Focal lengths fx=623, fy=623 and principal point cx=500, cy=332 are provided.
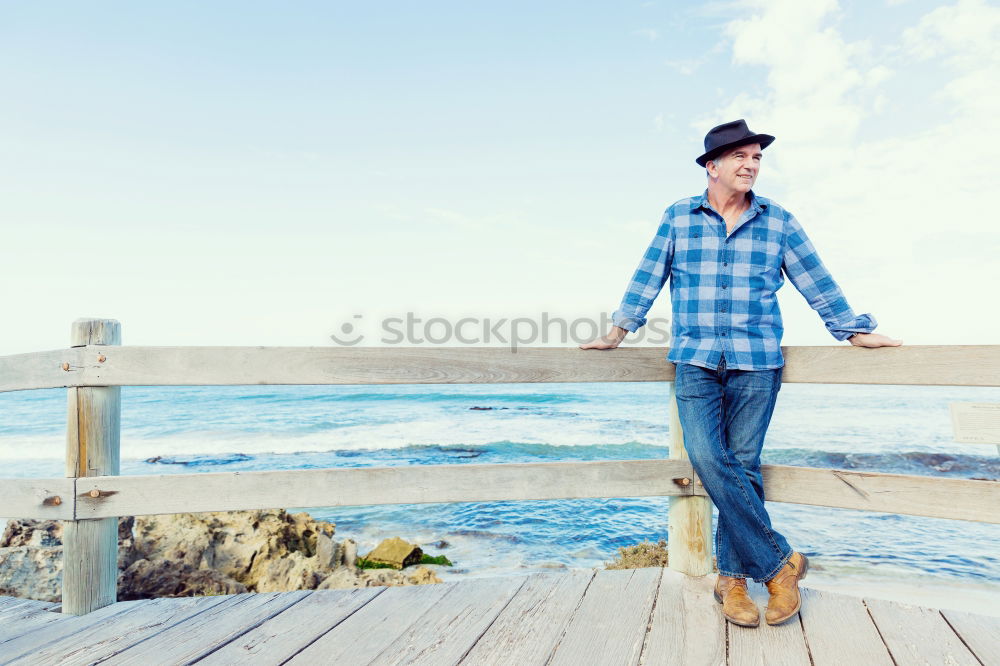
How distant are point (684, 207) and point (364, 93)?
74.0ft

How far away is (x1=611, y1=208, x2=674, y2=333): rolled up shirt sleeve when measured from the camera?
2518 mm

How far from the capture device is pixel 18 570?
4.10 meters

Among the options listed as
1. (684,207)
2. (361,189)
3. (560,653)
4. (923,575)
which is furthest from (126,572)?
(361,189)

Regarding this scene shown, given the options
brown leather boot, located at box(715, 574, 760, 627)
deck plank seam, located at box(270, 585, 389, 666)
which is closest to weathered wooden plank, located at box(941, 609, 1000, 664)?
brown leather boot, located at box(715, 574, 760, 627)

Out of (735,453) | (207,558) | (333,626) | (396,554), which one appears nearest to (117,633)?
(333,626)

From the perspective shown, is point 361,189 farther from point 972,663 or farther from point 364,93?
point 972,663

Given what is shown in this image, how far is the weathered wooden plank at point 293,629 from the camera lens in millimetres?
1892

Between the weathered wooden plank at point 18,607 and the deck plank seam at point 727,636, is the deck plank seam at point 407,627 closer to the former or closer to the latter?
the deck plank seam at point 727,636

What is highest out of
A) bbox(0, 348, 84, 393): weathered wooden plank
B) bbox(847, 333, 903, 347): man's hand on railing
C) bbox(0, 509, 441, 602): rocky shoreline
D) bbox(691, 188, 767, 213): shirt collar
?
bbox(691, 188, 767, 213): shirt collar

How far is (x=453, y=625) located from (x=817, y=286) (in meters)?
1.86

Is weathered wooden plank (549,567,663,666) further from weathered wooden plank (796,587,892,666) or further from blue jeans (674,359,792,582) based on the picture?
weathered wooden plank (796,587,892,666)

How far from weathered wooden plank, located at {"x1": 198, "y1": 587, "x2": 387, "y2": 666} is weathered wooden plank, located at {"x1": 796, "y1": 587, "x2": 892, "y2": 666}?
5.13ft

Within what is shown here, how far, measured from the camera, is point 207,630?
6.94ft

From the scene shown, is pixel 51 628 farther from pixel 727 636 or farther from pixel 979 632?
pixel 979 632
